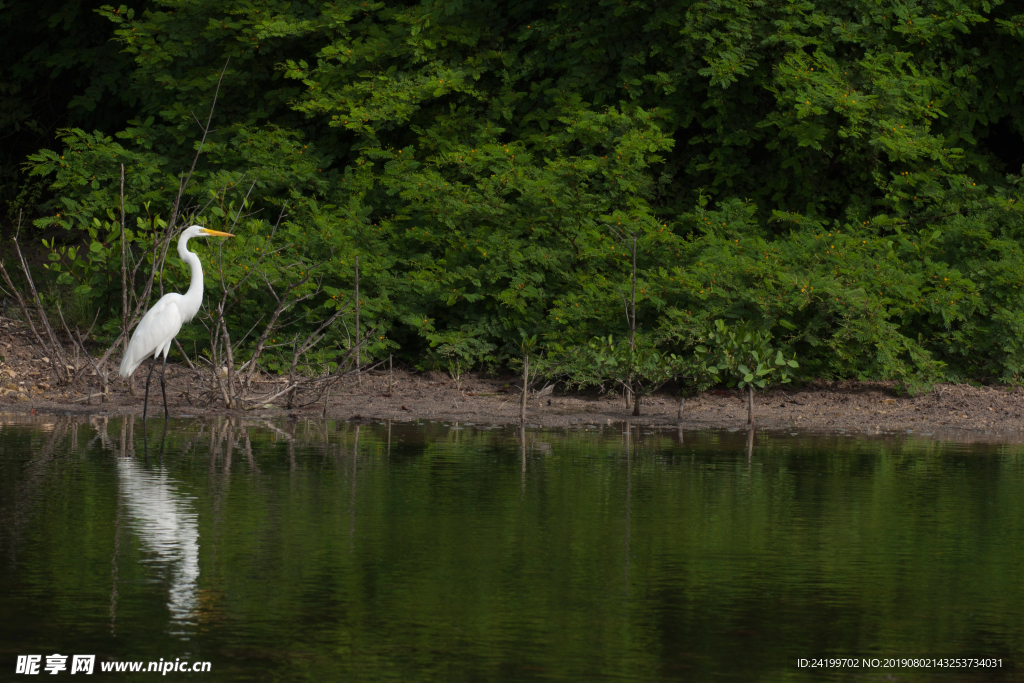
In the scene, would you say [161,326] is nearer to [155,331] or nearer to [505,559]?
[155,331]

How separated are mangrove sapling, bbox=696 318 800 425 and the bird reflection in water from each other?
6.86 metres

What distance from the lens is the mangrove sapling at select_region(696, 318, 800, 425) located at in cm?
1475

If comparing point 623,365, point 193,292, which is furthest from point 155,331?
point 623,365

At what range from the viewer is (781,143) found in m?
19.3

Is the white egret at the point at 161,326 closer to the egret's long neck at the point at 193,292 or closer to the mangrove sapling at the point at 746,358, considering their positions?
the egret's long neck at the point at 193,292

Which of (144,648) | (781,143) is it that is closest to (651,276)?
(781,143)

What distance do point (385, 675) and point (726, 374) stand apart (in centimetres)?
1139

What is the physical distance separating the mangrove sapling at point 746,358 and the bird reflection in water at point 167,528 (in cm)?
686

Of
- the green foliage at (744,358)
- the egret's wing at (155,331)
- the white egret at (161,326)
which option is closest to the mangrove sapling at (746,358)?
the green foliage at (744,358)

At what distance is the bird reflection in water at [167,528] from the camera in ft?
21.5

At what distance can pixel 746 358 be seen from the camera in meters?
15.0

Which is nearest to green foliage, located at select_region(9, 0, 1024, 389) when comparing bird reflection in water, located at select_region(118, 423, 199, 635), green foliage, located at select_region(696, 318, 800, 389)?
green foliage, located at select_region(696, 318, 800, 389)

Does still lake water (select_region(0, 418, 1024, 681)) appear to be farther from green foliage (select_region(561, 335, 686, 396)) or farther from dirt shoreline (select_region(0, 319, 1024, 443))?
green foliage (select_region(561, 335, 686, 396))

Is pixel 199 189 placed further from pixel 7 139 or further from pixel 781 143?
pixel 7 139
